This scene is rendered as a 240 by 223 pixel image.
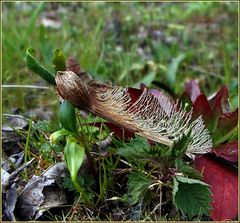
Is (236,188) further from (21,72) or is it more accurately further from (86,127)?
(21,72)

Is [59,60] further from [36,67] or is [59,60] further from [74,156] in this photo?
[74,156]

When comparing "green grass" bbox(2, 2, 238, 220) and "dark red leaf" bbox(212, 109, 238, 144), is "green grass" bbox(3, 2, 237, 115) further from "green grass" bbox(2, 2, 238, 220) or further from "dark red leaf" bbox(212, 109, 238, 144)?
"dark red leaf" bbox(212, 109, 238, 144)

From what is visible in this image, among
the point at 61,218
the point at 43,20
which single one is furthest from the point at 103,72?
the point at 43,20

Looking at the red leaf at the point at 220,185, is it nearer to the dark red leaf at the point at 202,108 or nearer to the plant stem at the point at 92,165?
the dark red leaf at the point at 202,108

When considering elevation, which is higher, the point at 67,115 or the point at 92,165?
the point at 67,115

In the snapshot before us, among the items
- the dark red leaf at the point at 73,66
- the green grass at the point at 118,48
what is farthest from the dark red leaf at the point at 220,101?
the dark red leaf at the point at 73,66

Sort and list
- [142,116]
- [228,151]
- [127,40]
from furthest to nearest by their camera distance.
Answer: [127,40], [228,151], [142,116]

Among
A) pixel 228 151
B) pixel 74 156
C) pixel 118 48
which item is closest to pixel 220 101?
pixel 228 151
